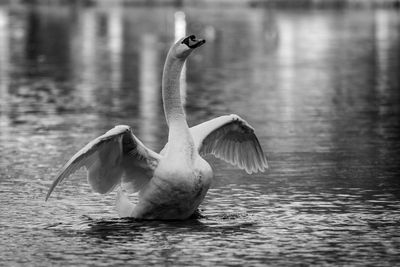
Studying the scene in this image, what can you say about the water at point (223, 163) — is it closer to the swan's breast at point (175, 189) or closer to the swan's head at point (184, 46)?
the swan's breast at point (175, 189)

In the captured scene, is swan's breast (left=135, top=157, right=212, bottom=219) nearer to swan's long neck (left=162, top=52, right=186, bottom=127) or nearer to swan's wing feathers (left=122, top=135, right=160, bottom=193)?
swan's wing feathers (left=122, top=135, right=160, bottom=193)

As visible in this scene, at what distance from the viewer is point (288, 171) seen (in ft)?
51.8

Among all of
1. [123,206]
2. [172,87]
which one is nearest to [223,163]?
[172,87]

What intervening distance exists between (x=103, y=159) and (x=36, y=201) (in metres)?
1.92

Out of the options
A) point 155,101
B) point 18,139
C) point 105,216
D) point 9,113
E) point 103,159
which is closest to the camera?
point 103,159

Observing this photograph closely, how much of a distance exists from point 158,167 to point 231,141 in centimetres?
184

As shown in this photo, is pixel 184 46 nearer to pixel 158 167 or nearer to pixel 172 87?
pixel 172 87

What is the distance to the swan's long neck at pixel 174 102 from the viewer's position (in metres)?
12.4

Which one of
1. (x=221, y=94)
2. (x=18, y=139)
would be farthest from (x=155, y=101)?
(x=18, y=139)

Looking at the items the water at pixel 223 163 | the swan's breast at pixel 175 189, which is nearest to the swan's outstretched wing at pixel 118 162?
the swan's breast at pixel 175 189

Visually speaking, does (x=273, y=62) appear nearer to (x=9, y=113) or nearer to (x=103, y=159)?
(x=9, y=113)

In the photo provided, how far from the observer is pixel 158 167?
12.0 meters

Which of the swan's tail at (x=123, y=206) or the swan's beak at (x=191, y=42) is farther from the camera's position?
the swan's tail at (x=123, y=206)

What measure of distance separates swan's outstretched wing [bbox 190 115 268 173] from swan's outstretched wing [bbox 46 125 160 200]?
1.01m
